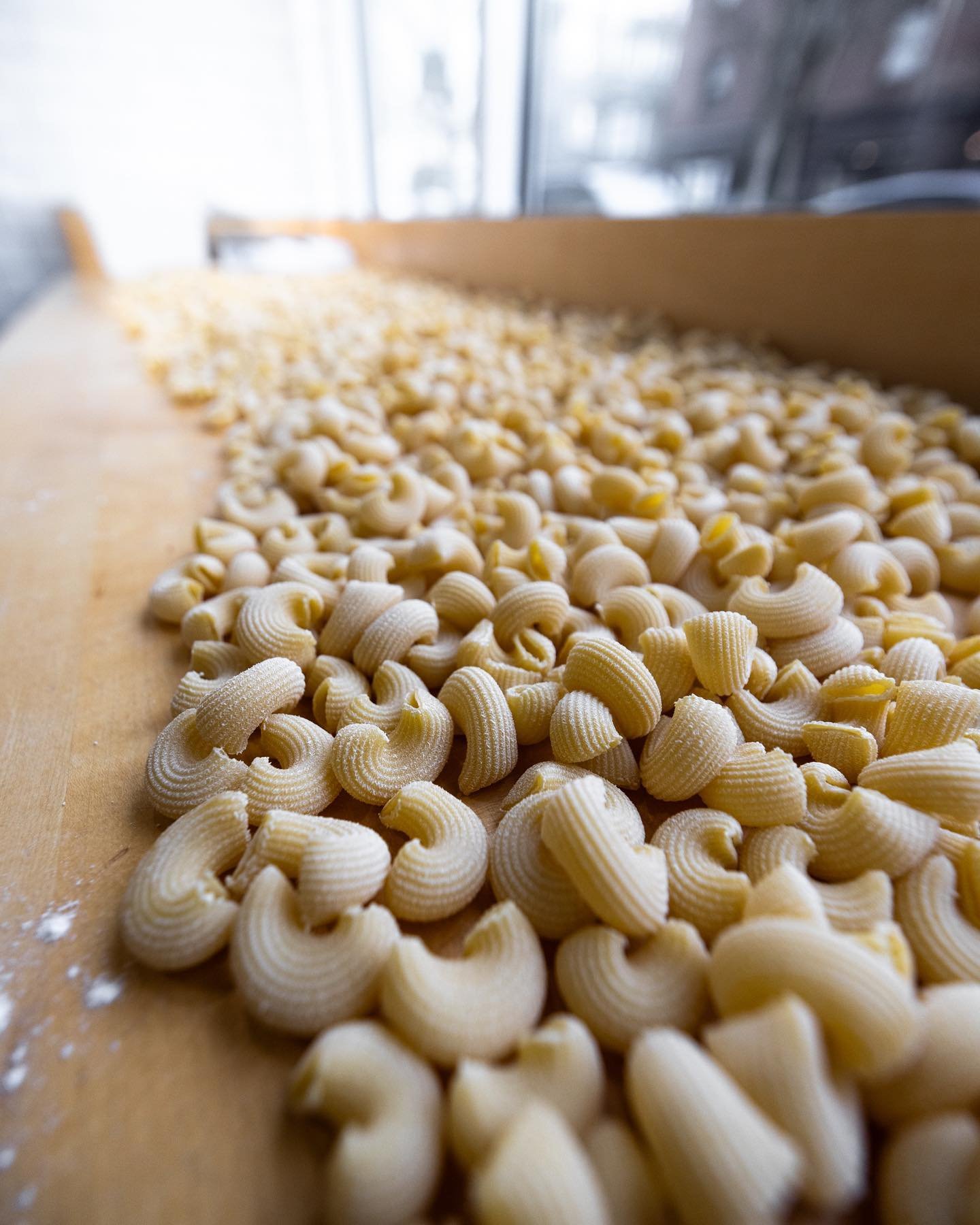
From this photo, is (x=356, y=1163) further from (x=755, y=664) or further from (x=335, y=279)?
(x=335, y=279)

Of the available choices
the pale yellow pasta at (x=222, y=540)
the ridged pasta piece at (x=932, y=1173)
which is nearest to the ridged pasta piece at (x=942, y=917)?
the ridged pasta piece at (x=932, y=1173)

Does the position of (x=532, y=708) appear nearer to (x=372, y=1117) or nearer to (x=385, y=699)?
(x=385, y=699)

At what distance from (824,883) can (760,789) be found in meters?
0.10

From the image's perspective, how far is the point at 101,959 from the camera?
1.81 feet

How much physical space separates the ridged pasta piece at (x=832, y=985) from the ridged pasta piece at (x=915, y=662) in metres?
0.39

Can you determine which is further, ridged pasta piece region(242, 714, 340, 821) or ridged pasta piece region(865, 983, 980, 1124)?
ridged pasta piece region(242, 714, 340, 821)

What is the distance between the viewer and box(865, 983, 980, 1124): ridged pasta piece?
0.42 metres

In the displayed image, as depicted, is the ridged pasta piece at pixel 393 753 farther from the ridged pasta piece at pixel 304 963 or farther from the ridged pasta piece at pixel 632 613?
the ridged pasta piece at pixel 632 613

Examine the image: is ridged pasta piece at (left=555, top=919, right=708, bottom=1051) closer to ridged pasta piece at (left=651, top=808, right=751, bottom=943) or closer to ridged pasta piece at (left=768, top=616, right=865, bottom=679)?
ridged pasta piece at (left=651, top=808, right=751, bottom=943)

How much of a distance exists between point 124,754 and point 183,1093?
0.39 m

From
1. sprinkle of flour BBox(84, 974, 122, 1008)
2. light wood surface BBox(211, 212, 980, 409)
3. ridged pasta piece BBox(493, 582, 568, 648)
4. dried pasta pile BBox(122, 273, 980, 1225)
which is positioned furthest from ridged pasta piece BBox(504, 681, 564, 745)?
light wood surface BBox(211, 212, 980, 409)

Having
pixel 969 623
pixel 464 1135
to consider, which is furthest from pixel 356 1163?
pixel 969 623

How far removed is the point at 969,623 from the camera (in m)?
0.91

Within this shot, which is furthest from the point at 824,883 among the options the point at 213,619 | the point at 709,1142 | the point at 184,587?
the point at 184,587
